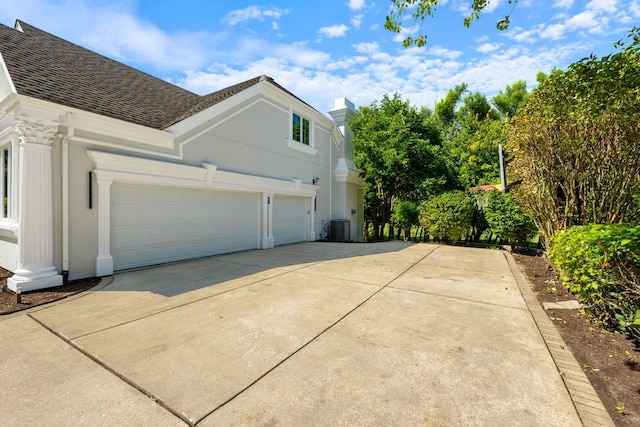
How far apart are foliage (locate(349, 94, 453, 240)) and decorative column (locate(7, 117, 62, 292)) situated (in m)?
11.7

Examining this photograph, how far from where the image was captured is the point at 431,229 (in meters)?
12.1

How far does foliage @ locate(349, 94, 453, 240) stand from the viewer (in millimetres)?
13445

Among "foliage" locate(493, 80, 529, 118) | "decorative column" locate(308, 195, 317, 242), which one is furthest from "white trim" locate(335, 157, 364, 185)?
"foliage" locate(493, 80, 529, 118)

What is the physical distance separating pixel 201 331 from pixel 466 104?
2960 cm

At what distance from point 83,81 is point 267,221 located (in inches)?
251

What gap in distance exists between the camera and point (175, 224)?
7.74 meters

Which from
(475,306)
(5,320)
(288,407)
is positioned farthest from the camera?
(475,306)

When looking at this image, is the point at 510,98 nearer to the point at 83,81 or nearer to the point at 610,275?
the point at 610,275

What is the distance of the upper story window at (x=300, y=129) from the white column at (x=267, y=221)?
3115 mm

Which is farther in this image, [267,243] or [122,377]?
[267,243]

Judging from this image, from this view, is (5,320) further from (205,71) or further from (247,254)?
(205,71)

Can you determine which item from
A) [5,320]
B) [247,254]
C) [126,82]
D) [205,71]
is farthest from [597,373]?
[205,71]

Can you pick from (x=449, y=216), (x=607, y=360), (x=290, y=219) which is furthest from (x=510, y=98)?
(x=607, y=360)

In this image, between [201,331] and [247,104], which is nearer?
[201,331]
